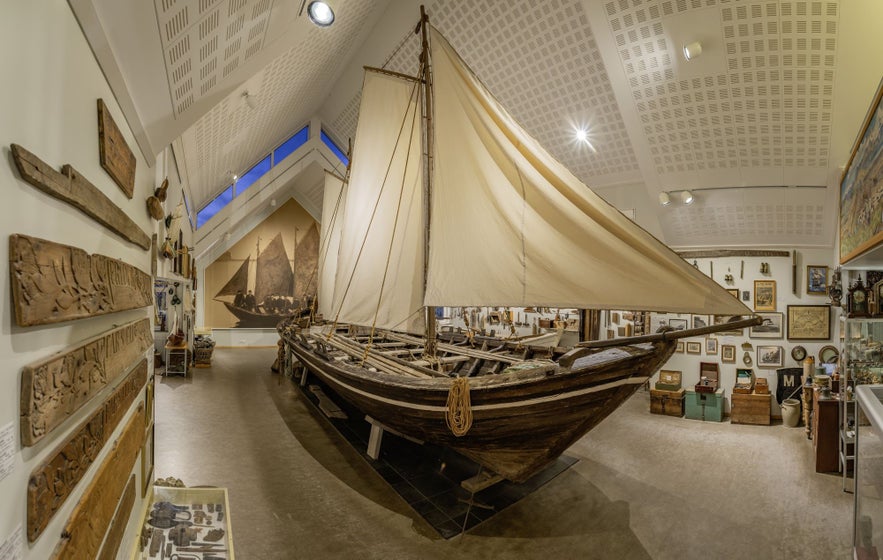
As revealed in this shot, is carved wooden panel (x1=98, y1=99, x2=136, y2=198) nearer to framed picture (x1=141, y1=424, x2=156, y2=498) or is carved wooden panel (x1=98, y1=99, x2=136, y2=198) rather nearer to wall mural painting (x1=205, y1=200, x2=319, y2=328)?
framed picture (x1=141, y1=424, x2=156, y2=498)

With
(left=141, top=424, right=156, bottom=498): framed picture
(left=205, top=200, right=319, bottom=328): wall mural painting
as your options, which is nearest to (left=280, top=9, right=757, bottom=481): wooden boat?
(left=141, top=424, right=156, bottom=498): framed picture

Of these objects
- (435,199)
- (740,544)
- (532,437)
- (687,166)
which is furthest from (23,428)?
(687,166)

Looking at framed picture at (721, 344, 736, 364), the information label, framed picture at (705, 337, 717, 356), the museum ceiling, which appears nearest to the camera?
the information label

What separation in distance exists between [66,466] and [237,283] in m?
12.9

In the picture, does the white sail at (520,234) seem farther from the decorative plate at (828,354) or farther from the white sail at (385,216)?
the decorative plate at (828,354)

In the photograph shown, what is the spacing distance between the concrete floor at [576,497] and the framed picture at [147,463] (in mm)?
700

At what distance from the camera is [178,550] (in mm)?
2221

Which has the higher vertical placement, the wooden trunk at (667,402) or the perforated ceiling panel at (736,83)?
the perforated ceiling panel at (736,83)

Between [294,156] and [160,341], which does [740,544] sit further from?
[294,156]

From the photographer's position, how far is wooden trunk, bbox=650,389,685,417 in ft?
20.3

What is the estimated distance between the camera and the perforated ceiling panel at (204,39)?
1.84 meters

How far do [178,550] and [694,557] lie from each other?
3143 mm

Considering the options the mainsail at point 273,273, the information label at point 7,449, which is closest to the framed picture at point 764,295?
the information label at point 7,449

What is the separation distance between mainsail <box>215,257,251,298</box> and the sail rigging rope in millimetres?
11745
